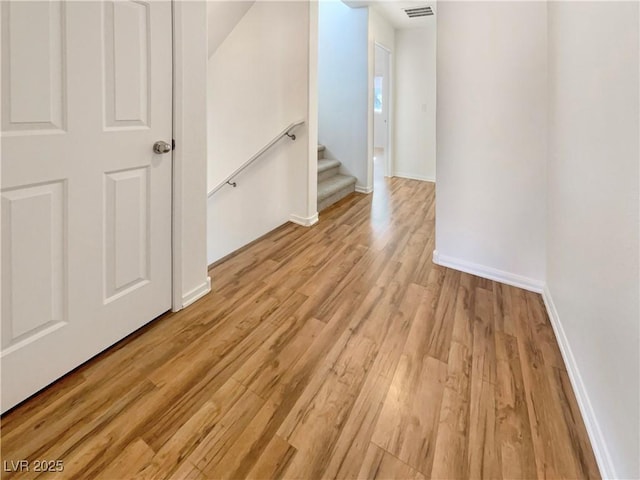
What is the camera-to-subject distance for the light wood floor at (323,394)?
3.63 feet

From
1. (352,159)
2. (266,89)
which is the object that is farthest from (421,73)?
(266,89)

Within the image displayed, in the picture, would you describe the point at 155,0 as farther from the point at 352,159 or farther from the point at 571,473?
the point at 352,159

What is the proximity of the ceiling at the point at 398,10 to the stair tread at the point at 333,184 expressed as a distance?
6.54 ft

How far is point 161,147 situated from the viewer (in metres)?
1.65

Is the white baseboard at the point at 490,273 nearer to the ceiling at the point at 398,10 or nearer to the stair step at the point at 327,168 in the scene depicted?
the stair step at the point at 327,168

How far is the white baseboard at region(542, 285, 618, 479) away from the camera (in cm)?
106

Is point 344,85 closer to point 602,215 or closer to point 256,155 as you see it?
point 256,155

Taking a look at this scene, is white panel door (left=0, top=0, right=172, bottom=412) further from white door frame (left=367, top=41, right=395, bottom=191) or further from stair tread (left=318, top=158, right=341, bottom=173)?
white door frame (left=367, top=41, right=395, bottom=191)

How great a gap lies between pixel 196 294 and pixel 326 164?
2.93 meters

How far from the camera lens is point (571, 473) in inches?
42.2

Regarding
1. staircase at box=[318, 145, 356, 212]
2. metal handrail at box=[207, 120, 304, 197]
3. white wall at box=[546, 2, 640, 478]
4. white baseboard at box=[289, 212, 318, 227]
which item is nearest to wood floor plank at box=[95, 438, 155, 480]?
white wall at box=[546, 2, 640, 478]

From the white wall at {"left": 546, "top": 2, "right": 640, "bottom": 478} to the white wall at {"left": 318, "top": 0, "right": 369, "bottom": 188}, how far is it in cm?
291

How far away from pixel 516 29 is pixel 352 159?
278 cm

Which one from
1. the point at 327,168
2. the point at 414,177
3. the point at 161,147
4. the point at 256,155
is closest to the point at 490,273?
the point at 161,147
